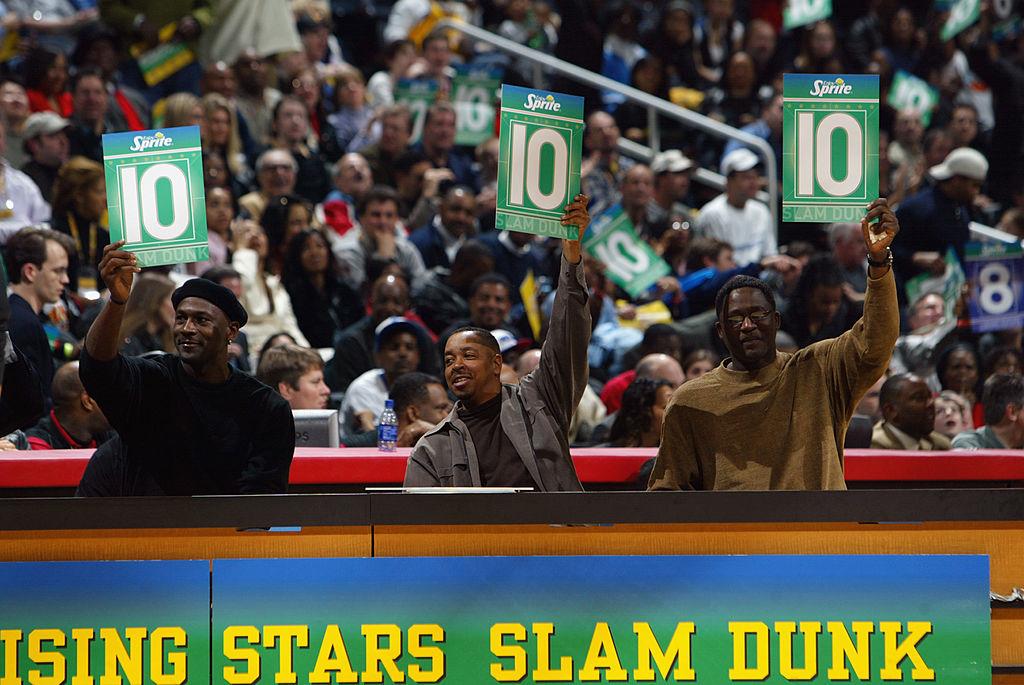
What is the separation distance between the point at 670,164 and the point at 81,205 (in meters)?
4.42

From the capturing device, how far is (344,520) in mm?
3086

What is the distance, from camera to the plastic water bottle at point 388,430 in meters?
5.20

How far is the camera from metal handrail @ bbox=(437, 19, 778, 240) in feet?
32.8

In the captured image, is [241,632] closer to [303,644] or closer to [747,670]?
[303,644]

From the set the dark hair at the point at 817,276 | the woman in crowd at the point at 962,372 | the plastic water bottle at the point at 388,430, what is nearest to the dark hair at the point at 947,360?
the woman in crowd at the point at 962,372

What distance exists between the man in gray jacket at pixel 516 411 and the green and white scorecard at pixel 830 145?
2.26ft

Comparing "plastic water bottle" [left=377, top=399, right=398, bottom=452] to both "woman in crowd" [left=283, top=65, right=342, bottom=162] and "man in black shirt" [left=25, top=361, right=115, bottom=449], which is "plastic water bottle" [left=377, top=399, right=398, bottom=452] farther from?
"woman in crowd" [left=283, top=65, right=342, bottom=162]

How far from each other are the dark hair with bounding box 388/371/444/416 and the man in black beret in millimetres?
2195

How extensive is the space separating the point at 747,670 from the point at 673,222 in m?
6.72

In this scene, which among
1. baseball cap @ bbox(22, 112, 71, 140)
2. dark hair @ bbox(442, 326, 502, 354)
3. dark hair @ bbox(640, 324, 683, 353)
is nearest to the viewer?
dark hair @ bbox(442, 326, 502, 354)

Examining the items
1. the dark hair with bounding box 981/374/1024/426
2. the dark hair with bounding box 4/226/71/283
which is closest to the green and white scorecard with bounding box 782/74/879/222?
the dark hair with bounding box 981/374/1024/426

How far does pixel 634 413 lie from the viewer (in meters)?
6.13

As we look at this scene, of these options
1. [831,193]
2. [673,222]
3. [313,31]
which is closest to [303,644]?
[831,193]

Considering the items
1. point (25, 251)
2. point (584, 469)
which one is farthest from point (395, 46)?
point (584, 469)
